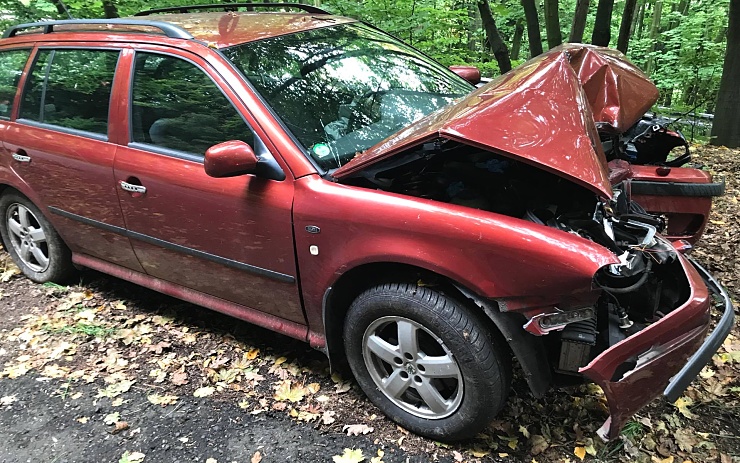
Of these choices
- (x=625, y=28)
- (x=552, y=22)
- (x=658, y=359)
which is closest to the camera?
(x=658, y=359)

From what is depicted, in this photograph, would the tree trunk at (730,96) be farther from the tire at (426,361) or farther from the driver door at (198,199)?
the driver door at (198,199)

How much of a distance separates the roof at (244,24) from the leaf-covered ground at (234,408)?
1823 mm

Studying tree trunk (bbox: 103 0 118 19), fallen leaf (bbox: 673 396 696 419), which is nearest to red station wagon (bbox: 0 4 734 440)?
fallen leaf (bbox: 673 396 696 419)

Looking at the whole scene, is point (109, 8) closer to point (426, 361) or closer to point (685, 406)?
point (426, 361)

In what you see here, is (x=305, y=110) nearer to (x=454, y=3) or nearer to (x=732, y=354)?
(x=732, y=354)

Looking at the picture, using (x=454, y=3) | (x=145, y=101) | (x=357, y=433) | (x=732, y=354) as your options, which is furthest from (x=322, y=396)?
(x=454, y=3)

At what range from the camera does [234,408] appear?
9.14 feet

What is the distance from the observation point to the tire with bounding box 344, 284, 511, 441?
2.18m

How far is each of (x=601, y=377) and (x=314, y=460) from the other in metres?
1.35

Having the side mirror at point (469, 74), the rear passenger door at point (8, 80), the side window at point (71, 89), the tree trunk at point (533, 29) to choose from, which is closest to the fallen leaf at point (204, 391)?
the side window at point (71, 89)

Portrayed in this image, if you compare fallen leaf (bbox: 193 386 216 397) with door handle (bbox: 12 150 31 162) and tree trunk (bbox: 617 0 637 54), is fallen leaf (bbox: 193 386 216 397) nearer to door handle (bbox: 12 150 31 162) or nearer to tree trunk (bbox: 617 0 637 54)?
door handle (bbox: 12 150 31 162)

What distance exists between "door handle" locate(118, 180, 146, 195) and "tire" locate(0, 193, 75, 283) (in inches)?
46.2

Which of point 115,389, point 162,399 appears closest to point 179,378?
point 162,399

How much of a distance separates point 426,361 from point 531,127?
111cm
